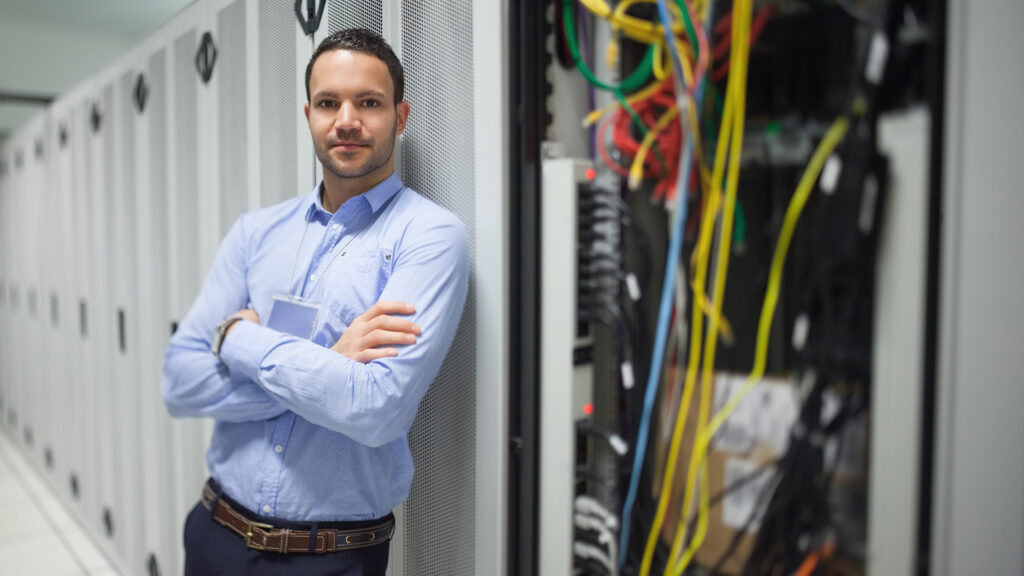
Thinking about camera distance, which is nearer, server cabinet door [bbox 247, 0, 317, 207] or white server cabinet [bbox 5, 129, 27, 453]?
server cabinet door [bbox 247, 0, 317, 207]

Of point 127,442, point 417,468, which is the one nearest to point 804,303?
point 417,468

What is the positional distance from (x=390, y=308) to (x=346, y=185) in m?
0.34

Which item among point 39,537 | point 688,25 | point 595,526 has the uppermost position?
point 688,25

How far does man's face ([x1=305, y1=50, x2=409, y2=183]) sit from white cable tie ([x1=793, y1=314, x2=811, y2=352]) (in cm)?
83

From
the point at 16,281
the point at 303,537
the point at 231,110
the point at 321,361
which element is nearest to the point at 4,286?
the point at 16,281

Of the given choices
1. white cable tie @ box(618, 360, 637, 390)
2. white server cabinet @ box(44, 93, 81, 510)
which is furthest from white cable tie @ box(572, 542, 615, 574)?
white server cabinet @ box(44, 93, 81, 510)

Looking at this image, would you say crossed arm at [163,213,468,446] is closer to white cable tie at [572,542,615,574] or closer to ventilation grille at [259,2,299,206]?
white cable tie at [572,542,615,574]

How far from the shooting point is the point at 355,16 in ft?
4.75

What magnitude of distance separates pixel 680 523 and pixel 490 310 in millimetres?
514

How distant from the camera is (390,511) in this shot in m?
1.36

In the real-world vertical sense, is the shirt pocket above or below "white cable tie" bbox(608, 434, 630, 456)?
above

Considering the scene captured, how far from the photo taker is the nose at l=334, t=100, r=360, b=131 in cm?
125

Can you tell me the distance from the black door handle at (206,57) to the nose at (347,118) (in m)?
0.97

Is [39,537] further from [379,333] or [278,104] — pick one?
[379,333]
